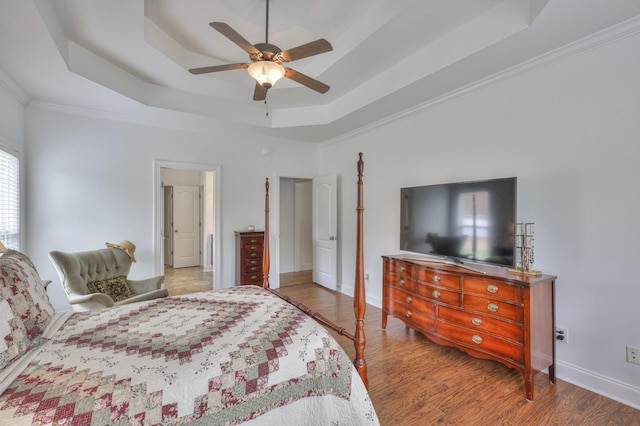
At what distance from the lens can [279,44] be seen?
3.08 m

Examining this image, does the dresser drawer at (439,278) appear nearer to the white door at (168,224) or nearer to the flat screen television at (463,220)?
the flat screen television at (463,220)

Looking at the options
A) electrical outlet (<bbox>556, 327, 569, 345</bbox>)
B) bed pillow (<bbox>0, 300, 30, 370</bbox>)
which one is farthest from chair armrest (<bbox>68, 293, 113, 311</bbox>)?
electrical outlet (<bbox>556, 327, 569, 345</bbox>)

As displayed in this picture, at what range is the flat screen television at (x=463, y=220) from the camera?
241cm

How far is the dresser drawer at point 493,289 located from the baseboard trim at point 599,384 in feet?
2.64

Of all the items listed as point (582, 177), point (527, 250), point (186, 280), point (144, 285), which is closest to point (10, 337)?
point (144, 285)

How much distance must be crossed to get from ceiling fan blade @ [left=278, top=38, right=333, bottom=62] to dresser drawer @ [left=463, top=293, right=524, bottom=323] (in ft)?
7.55

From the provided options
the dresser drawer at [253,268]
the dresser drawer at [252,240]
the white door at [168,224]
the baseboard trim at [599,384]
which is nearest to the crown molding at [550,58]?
the baseboard trim at [599,384]

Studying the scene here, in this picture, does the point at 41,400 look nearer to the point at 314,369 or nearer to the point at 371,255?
the point at 314,369

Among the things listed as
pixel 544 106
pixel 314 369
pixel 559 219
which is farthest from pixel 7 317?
pixel 544 106

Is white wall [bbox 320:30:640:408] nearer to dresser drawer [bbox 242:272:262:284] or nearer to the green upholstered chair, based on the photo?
dresser drawer [bbox 242:272:262:284]

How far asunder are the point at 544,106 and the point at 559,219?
3.24 feet

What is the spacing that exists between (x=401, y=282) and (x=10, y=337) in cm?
296

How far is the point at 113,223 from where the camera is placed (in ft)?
12.8

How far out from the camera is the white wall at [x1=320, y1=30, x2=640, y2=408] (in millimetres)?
2090
